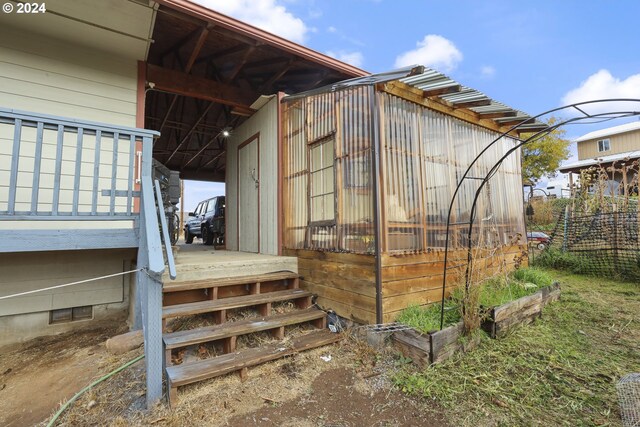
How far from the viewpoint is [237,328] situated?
8.54ft

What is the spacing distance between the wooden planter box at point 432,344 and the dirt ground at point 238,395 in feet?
0.63

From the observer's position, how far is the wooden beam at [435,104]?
123 inches

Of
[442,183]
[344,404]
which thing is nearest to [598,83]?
[442,183]

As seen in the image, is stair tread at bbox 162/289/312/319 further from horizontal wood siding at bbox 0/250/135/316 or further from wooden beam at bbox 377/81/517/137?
wooden beam at bbox 377/81/517/137

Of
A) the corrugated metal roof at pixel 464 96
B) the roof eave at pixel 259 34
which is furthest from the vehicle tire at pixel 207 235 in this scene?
the corrugated metal roof at pixel 464 96

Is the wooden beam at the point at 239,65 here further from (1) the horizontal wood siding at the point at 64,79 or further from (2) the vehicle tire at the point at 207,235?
(2) the vehicle tire at the point at 207,235

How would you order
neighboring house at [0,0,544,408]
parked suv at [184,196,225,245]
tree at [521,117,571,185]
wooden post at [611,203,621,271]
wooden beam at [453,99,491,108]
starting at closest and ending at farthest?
1. neighboring house at [0,0,544,408]
2. wooden beam at [453,99,491,108]
3. wooden post at [611,203,621,271]
4. parked suv at [184,196,225,245]
5. tree at [521,117,571,185]

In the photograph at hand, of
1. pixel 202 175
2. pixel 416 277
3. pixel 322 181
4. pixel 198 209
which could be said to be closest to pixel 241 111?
pixel 322 181

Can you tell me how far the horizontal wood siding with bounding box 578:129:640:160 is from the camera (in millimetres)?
17034

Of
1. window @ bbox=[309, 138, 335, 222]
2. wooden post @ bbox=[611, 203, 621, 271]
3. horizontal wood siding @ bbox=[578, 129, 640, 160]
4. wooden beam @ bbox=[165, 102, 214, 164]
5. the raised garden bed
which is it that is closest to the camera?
the raised garden bed

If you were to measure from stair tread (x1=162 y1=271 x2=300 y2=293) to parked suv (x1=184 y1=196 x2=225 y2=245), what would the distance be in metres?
4.43

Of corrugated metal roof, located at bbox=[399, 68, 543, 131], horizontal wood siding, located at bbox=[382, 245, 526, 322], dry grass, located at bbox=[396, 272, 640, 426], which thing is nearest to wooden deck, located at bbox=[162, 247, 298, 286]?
horizontal wood siding, located at bbox=[382, 245, 526, 322]

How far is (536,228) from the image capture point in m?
10.5

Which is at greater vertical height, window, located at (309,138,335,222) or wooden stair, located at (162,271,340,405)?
window, located at (309,138,335,222)
